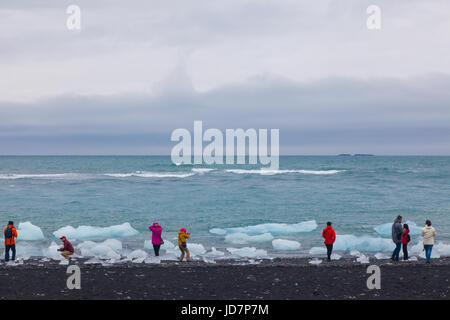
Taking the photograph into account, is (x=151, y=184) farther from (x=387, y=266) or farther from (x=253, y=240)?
(x=387, y=266)

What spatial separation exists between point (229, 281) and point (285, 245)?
8526 millimetres

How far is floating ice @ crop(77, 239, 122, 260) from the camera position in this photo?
19436 millimetres

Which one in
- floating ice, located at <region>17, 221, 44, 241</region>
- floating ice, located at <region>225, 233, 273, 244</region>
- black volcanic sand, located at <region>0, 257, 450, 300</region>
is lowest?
floating ice, located at <region>225, 233, 273, 244</region>

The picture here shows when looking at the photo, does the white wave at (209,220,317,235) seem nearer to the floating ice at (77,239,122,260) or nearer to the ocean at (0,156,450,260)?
the ocean at (0,156,450,260)

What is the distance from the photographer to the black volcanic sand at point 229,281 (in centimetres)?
1270

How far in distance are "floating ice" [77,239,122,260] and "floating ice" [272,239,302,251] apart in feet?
25.9

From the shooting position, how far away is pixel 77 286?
13.4 metres

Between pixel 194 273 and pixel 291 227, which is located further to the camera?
pixel 291 227

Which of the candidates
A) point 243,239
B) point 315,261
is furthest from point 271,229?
point 315,261

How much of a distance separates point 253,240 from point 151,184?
37.8 metres

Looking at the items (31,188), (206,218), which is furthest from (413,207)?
(31,188)

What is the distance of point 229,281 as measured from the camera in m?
14.3

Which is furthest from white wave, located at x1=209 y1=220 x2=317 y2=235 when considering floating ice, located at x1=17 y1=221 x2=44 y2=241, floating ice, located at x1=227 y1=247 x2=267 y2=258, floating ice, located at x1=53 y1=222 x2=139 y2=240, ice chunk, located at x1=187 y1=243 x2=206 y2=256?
floating ice, located at x1=17 y1=221 x2=44 y2=241
